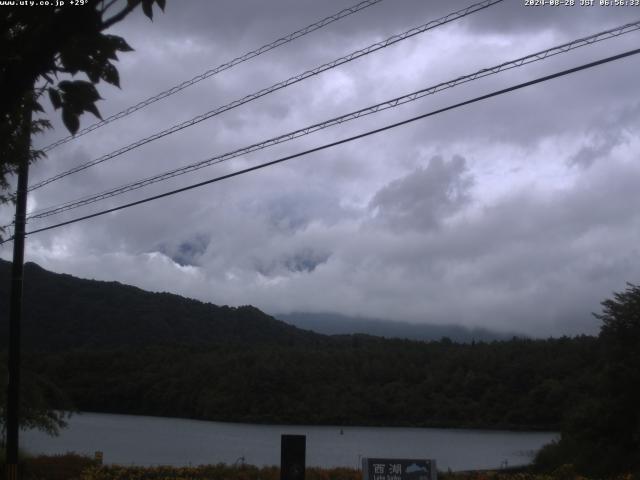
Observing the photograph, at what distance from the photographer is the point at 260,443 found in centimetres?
3944

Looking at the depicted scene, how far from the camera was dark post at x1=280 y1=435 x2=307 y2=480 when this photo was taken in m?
12.5

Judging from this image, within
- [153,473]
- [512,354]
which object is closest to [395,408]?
[512,354]

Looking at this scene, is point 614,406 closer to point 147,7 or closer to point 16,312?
point 16,312

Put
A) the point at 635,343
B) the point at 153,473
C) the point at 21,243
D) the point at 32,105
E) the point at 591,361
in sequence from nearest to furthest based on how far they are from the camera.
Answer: the point at 32,105 → the point at 21,243 → the point at 153,473 → the point at 635,343 → the point at 591,361

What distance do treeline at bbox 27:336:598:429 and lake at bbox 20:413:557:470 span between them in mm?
1169

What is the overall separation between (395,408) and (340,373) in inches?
173

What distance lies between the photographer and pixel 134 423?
45750mm

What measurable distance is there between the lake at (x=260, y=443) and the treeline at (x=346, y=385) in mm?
1169

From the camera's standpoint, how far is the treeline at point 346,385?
1780 inches

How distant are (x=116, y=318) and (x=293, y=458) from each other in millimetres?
46948

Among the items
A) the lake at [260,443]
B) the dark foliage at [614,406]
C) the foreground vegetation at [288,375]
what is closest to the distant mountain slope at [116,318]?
the foreground vegetation at [288,375]

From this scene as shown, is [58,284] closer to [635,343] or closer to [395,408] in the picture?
[395,408]

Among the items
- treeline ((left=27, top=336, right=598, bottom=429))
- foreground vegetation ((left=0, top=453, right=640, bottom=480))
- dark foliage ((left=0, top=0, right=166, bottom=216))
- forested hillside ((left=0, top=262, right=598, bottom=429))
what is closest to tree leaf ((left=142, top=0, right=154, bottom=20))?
dark foliage ((left=0, top=0, right=166, bottom=216))

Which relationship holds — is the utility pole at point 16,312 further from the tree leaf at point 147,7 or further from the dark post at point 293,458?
the tree leaf at point 147,7
